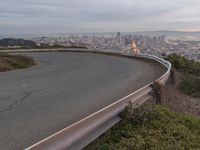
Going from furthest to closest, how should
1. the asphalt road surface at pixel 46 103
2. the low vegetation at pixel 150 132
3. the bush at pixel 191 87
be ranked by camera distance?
the bush at pixel 191 87
the asphalt road surface at pixel 46 103
the low vegetation at pixel 150 132

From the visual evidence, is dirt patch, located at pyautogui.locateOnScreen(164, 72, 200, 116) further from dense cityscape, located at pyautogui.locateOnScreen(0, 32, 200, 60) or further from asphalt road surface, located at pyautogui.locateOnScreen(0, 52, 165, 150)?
dense cityscape, located at pyautogui.locateOnScreen(0, 32, 200, 60)

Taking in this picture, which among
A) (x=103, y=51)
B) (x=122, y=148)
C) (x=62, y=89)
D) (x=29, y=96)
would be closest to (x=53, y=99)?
(x=29, y=96)

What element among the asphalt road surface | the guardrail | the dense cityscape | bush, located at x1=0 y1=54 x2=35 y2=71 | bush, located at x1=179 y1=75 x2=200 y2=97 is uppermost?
the guardrail

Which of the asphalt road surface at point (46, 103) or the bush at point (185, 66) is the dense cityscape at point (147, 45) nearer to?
the bush at point (185, 66)

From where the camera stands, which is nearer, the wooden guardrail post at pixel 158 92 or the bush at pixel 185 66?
the wooden guardrail post at pixel 158 92

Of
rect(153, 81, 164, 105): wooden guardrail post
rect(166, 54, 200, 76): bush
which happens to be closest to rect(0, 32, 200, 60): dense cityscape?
rect(166, 54, 200, 76): bush

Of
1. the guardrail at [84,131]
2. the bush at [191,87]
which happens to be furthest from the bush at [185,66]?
the guardrail at [84,131]

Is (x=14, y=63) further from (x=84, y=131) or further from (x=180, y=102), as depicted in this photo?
(x=84, y=131)
